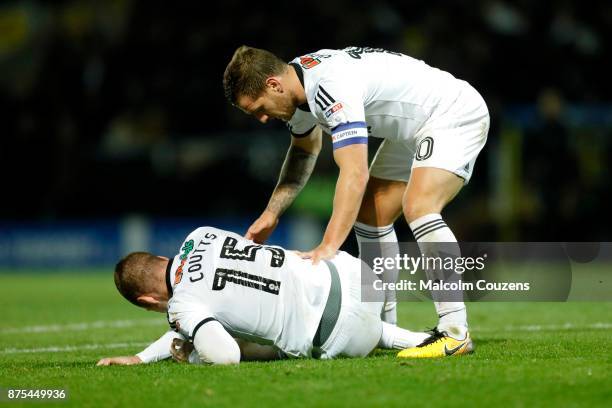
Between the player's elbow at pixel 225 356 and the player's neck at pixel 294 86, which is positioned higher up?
the player's neck at pixel 294 86

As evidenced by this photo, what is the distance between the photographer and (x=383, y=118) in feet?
20.8

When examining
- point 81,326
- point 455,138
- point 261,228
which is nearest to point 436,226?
point 455,138

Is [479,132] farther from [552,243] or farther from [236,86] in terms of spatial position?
[552,243]

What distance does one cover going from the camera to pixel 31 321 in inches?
387

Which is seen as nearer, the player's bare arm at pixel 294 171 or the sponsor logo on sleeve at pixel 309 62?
the sponsor logo on sleeve at pixel 309 62

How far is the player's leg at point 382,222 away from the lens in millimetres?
6898

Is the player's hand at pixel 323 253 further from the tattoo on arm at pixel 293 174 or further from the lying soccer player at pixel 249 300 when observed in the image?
the tattoo on arm at pixel 293 174

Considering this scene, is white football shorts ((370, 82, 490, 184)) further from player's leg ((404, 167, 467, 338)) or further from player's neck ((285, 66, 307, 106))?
player's neck ((285, 66, 307, 106))

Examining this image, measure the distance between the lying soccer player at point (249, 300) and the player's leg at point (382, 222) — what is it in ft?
2.98

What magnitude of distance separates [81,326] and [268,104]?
165 inches

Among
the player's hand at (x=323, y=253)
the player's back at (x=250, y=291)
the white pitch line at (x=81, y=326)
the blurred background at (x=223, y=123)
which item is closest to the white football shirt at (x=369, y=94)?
the player's hand at (x=323, y=253)

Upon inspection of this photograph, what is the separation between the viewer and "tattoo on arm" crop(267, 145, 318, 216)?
7023 millimetres

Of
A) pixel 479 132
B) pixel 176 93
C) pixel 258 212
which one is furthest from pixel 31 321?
pixel 176 93

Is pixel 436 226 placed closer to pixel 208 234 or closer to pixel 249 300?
pixel 249 300
